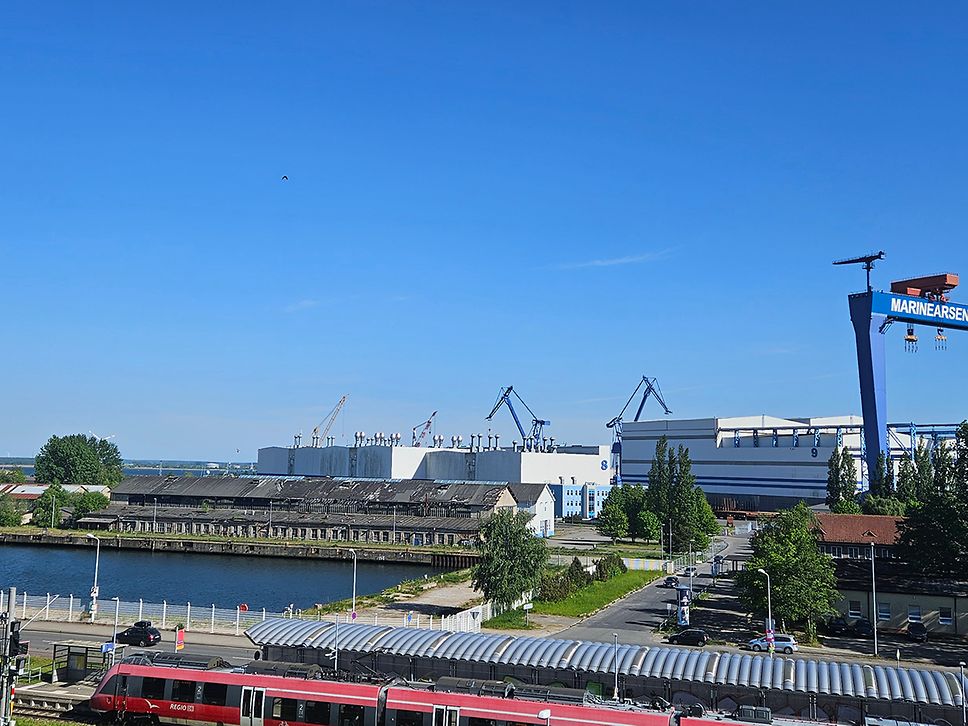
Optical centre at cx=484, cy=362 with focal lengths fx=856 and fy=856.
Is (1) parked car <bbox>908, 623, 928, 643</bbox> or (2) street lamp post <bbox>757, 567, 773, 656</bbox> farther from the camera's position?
(1) parked car <bbox>908, 623, 928, 643</bbox>

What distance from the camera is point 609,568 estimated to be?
216 feet

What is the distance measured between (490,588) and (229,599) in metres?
23.7

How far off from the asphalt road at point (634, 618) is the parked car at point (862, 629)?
33.0 feet

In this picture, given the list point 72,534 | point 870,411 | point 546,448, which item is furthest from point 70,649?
point 546,448

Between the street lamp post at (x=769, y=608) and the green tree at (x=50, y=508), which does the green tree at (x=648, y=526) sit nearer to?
the street lamp post at (x=769, y=608)

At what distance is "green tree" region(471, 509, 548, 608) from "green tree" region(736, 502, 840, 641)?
11799 mm

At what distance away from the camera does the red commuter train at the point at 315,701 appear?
68.7 feet

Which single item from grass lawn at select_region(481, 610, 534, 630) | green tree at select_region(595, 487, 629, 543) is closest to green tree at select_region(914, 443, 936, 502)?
green tree at select_region(595, 487, 629, 543)

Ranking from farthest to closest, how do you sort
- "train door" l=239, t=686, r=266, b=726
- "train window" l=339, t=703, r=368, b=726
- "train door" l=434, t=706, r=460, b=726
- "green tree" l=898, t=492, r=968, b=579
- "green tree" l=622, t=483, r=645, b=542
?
1. "green tree" l=622, t=483, r=645, b=542
2. "green tree" l=898, t=492, r=968, b=579
3. "train door" l=239, t=686, r=266, b=726
4. "train window" l=339, t=703, r=368, b=726
5. "train door" l=434, t=706, r=460, b=726

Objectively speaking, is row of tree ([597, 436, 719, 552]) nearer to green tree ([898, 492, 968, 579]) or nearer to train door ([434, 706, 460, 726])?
green tree ([898, 492, 968, 579])

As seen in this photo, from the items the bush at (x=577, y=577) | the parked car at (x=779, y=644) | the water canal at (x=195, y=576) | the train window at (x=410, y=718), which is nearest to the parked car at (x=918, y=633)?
the parked car at (x=779, y=644)

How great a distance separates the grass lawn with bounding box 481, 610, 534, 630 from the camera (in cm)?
4531

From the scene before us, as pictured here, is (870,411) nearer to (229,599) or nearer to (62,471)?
(229,599)

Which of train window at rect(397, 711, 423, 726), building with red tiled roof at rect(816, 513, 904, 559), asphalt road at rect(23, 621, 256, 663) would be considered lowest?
asphalt road at rect(23, 621, 256, 663)
